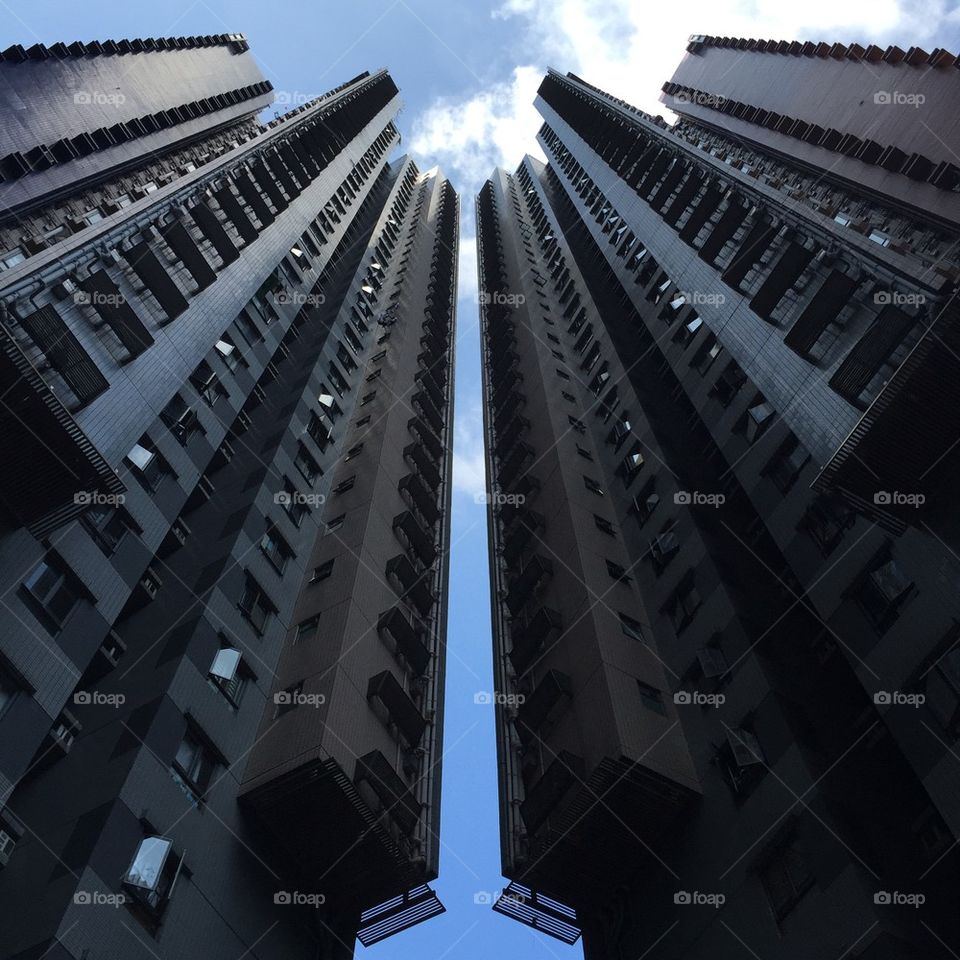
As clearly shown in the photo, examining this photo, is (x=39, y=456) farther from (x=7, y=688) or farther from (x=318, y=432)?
(x=318, y=432)

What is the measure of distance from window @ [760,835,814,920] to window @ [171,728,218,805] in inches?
533

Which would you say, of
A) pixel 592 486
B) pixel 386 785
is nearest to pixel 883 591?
pixel 386 785

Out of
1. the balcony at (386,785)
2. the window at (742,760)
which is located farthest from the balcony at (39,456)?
the window at (742,760)

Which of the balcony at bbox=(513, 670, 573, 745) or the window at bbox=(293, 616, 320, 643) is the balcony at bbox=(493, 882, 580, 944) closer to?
the balcony at bbox=(513, 670, 573, 745)

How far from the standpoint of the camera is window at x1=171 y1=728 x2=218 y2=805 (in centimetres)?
1877

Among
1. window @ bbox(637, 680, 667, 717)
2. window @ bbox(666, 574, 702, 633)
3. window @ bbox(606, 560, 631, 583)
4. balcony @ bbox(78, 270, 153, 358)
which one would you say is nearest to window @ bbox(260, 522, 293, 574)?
balcony @ bbox(78, 270, 153, 358)

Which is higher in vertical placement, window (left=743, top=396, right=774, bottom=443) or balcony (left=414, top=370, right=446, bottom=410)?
balcony (left=414, top=370, right=446, bottom=410)

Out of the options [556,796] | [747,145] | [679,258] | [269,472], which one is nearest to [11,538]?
[269,472]

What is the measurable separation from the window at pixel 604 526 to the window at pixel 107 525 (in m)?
18.3

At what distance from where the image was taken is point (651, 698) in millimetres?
24328

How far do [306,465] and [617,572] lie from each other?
13938 millimetres

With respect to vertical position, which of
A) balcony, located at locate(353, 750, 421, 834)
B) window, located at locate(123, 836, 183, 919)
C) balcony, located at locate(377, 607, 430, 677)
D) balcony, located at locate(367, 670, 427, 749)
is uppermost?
balcony, located at locate(377, 607, 430, 677)

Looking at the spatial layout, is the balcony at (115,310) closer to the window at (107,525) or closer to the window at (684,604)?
the window at (107,525)

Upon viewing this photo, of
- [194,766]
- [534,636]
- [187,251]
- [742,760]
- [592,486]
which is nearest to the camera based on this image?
[194,766]
